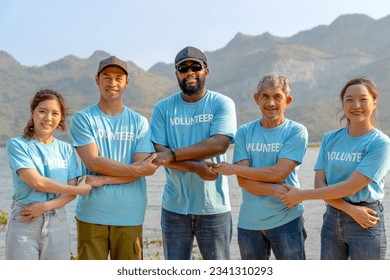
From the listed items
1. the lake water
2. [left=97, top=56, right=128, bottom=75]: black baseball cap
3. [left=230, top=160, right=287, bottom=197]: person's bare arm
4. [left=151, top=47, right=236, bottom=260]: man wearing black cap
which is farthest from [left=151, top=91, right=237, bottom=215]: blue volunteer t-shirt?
the lake water

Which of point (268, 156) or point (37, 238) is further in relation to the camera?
point (268, 156)

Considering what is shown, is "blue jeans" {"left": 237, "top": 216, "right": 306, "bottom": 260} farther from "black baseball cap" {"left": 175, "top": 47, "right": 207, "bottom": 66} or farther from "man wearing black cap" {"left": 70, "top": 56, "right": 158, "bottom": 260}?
"black baseball cap" {"left": 175, "top": 47, "right": 207, "bottom": 66}

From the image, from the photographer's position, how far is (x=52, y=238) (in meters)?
5.09

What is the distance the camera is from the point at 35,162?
16.8ft

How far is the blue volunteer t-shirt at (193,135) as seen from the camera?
5602mm

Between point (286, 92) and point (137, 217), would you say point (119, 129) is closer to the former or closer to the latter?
point (137, 217)

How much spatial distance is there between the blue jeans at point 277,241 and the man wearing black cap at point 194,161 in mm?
355

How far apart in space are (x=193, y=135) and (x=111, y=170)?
0.95 metres

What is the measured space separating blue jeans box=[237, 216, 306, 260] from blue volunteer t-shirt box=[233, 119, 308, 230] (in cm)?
6

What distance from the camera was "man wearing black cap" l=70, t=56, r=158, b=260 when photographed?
5.32 m

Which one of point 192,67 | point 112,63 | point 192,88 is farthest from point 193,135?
point 112,63

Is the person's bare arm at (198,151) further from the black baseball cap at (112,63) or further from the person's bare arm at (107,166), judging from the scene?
the black baseball cap at (112,63)

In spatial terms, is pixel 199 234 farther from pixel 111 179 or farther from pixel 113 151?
pixel 113 151

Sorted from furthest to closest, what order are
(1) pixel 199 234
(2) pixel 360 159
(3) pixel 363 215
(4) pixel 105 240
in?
(1) pixel 199 234 < (4) pixel 105 240 < (2) pixel 360 159 < (3) pixel 363 215
